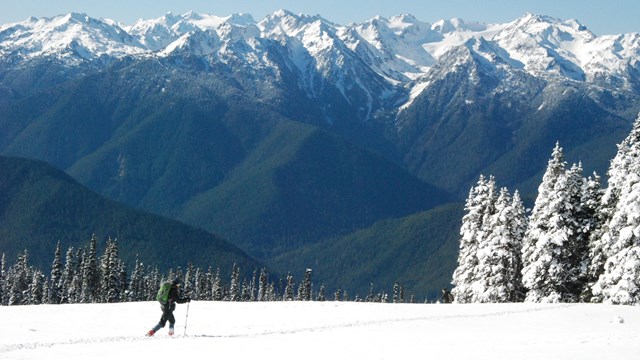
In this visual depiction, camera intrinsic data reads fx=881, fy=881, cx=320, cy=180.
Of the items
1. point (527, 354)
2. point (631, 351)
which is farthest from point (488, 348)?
point (631, 351)

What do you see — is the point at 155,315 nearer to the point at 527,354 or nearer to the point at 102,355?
the point at 102,355

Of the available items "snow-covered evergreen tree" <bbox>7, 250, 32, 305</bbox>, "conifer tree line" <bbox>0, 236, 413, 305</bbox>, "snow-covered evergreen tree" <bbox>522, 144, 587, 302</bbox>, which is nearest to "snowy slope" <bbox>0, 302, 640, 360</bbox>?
"snow-covered evergreen tree" <bbox>522, 144, 587, 302</bbox>

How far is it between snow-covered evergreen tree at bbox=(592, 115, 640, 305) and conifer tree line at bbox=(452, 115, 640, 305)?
0.21 ft

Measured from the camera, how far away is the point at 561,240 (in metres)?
64.8

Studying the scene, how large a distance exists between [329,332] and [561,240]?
28.8 meters

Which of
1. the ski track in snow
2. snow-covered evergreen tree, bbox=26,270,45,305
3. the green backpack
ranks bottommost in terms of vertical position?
the ski track in snow

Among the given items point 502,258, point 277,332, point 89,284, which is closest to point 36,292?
point 89,284

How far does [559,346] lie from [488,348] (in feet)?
9.42

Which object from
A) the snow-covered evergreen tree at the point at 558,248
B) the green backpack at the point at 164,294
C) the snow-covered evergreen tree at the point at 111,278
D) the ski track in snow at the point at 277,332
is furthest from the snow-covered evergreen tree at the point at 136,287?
the green backpack at the point at 164,294

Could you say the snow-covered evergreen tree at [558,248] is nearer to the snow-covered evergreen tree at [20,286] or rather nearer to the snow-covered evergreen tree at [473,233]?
the snow-covered evergreen tree at [473,233]

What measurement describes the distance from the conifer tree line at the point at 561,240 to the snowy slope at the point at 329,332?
22.3ft

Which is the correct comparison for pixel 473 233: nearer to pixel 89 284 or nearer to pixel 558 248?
pixel 558 248

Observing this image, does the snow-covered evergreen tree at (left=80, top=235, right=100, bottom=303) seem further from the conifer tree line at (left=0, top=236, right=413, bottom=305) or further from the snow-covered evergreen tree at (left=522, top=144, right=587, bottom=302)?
the snow-covered evergreen tree at (left=522, top=144, right=587, bottom=302)

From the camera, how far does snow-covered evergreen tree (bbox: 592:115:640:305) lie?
5778cm
